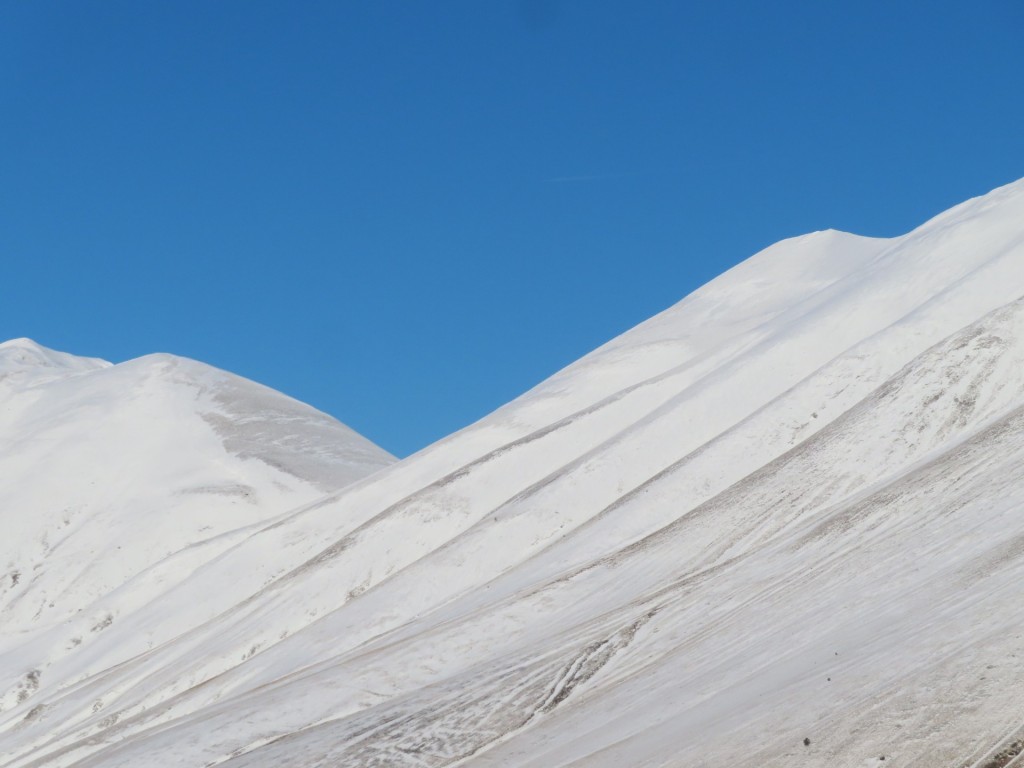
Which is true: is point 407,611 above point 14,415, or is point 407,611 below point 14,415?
below

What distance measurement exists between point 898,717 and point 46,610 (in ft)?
226

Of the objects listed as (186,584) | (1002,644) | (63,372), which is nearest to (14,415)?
(63,372)

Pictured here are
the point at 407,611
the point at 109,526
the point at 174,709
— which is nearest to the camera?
the point at 174,709

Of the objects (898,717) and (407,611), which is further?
(407,611)

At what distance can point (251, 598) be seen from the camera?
6009 centimetres

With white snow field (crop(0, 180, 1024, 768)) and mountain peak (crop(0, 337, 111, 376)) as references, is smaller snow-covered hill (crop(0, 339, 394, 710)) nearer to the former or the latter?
white snow field (crop(0, 180, 1024, 768))

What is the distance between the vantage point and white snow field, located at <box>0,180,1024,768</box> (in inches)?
1099

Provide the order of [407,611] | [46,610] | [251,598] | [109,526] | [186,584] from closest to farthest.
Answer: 1. [407,611]
2. [251,598]
3. [186,584]
4. [46,610]
5. [109,526]

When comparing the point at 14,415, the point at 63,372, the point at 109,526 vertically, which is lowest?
the point at 109,526

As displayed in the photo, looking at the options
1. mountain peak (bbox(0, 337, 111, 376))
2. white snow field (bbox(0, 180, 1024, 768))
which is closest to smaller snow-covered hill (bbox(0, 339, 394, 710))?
white snow field (bbox(0, 180, 1024, 768))

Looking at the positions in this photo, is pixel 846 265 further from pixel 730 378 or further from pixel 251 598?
pixel 251 598

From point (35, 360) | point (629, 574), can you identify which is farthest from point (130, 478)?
point (629, 574)

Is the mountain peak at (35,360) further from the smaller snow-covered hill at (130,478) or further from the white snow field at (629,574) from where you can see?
the white snow field at (629,574)

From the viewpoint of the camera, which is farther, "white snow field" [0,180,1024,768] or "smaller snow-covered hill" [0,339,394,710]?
"smaller snow-covered hill" [0,339,394,710]
